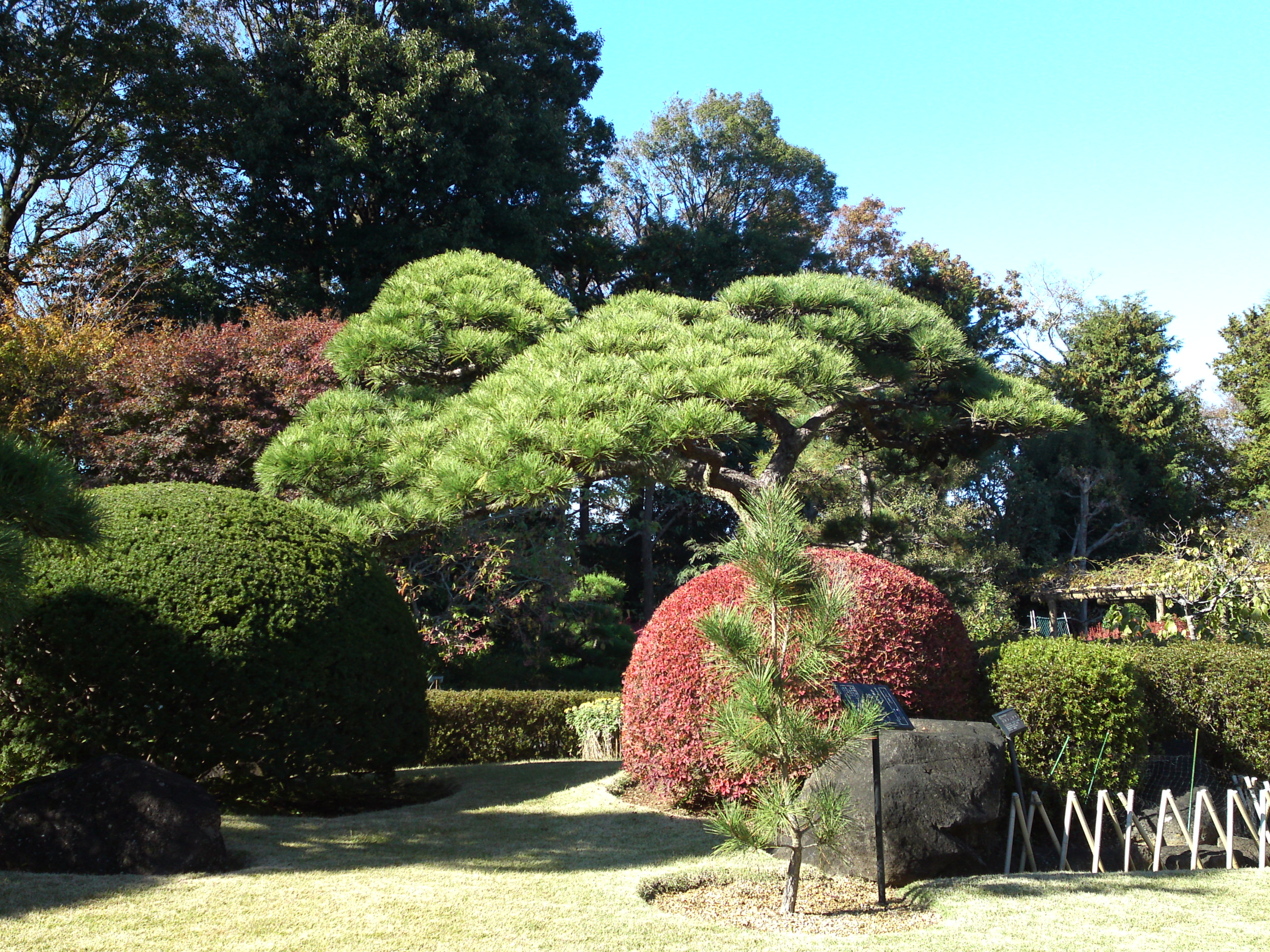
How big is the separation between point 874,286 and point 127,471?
24.7ft

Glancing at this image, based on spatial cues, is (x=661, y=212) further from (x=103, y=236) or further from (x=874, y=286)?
(x=874, y=286)

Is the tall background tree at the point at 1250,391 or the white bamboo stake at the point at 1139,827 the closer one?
the white bamboo stake at the point at 1139,827

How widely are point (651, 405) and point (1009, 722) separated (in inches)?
108

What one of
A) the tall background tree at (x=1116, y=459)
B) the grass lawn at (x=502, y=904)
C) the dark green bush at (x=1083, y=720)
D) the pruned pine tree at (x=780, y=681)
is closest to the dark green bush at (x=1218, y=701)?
the dark green bush at (x=1083, y=720)

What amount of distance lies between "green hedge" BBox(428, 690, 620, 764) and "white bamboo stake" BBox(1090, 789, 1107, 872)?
4.85m

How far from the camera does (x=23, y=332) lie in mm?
11000

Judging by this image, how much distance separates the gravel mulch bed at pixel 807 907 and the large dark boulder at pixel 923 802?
174 mm

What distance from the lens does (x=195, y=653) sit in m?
5.49

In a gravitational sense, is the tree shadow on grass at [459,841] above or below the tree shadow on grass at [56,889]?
below

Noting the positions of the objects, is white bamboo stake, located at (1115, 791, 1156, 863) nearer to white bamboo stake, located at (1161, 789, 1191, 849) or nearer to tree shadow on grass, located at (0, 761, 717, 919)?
white bamboo stake, located at (1161, 789, 1191, 849)

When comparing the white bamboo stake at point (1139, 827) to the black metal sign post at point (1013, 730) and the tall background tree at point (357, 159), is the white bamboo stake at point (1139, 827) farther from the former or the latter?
the tall background tree at point (357, 159)

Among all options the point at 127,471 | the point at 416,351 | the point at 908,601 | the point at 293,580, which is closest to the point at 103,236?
the point at 127,471

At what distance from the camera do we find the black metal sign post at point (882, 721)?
427cm

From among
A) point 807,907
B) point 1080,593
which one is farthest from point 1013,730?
point 1080,593
